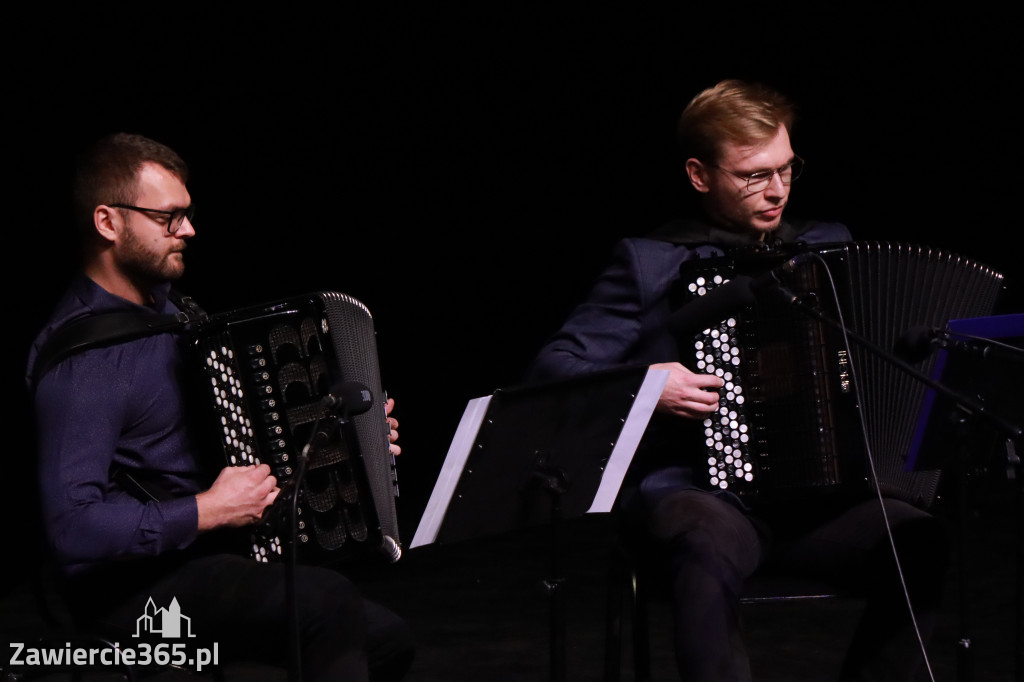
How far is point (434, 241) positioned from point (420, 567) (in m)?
1.67

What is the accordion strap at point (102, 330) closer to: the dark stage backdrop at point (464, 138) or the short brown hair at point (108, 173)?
the short brown hair at point (108, 173)

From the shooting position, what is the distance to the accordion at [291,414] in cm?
241

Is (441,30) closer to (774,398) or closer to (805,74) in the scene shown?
(805,74)

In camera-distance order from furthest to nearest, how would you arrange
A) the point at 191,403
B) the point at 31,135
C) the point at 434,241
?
the point at 434,241 < the point at 31,135 < the point at 191,403

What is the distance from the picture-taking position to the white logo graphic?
95.0 inches

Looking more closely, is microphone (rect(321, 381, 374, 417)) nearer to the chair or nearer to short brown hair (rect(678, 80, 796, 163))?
the chair

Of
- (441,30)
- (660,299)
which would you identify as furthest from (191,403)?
(441,30)

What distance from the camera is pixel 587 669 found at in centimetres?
373

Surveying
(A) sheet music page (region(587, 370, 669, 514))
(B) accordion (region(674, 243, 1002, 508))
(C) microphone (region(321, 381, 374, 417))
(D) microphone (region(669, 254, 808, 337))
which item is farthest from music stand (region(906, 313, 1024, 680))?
(C) microphone (region(321, 381, 374, 417))

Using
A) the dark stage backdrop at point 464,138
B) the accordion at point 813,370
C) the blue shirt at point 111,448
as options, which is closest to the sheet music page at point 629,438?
the accordion at point 813,370

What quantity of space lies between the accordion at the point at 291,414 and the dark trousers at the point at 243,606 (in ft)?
0.28

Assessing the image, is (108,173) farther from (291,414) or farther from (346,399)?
(346,399)

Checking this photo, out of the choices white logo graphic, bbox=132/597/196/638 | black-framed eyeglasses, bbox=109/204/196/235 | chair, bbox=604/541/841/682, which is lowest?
chair, bbox=604/541/841/682

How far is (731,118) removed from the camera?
2957mm
